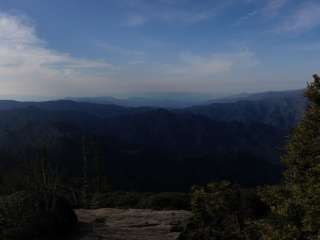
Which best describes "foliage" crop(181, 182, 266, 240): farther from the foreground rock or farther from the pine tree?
the foreground rock

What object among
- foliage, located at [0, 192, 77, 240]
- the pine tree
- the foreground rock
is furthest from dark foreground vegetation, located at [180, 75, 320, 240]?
foliage, located at [0, 192, 77, 240]

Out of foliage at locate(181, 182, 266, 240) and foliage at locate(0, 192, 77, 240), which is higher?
foliage at locate(181, 182, 266, 240)

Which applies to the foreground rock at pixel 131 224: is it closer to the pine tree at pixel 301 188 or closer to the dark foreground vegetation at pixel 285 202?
the dark foreground vegetation at pixel 285 202

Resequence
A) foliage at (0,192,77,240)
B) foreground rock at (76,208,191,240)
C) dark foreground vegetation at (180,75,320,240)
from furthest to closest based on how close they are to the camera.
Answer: foreground rock at (76,208,191,240)
foliage at (0,192,77,240)
dark foreground vegetation at (180,75,320,240)

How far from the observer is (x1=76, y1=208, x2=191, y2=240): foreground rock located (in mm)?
19656

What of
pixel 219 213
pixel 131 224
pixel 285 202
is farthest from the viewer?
pixel 131 224

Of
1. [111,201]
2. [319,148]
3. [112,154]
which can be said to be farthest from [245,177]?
[319,148]

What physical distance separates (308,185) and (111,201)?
29.0 metres

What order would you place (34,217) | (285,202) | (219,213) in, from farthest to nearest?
(34,217), (219,213), (285,202)

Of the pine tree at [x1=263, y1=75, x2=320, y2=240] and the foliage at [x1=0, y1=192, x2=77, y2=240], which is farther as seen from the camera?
the foliage at [x1=0, y1=192, x2=77, y2=240]

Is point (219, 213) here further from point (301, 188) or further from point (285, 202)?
point (301, 188)

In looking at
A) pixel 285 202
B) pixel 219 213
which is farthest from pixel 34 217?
pixel 285 202

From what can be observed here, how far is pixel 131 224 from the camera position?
22375 mm

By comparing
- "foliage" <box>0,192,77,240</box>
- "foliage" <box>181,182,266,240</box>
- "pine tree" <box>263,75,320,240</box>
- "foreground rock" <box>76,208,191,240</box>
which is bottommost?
"foreground rock" <box>76,208,191,240</box>
